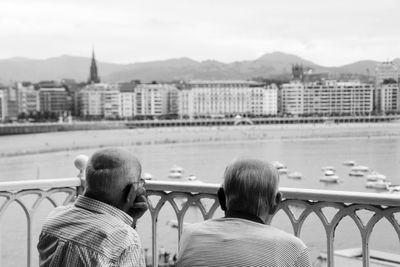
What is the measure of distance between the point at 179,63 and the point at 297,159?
283 feet

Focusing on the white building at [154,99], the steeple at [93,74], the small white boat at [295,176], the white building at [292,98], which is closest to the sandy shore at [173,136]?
the white building at [292,98]

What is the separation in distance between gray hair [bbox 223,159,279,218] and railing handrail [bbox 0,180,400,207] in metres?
0.58

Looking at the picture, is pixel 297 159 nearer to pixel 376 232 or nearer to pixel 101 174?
pixel 376 232

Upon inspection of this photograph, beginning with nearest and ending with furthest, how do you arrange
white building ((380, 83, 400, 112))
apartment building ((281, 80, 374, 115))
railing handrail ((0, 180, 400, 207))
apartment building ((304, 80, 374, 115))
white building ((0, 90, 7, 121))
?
railing handrail ((0, 180, 400, 207))
white building ((380, 83, 400, 112))
apartment building ((304, 80, 374, 115))
apartment building ((281, 80, 374, 115))
white building ((0, 90, 7, 121))

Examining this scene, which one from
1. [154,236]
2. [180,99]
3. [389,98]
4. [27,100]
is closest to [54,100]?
[27,100]

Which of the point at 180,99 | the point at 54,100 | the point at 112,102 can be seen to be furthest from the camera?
the point at 54,100

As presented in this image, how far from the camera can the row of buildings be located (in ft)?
287

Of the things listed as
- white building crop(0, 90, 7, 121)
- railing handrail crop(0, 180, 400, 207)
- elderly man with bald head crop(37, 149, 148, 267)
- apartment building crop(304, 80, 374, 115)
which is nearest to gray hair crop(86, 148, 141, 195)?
elderly man with bald head crop(37, 149, 148, 267)

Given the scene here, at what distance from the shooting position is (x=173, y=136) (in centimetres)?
6406

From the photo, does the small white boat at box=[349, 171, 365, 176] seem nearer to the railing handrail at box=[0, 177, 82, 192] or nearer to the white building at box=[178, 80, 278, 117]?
the railing handrail at box=[0, 177, 82, 192]

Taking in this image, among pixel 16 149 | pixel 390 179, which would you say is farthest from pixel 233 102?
pixel 390 179

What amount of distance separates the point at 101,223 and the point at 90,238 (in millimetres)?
36

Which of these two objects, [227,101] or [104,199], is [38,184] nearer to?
[104,199]

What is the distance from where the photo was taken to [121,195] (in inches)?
48.1
